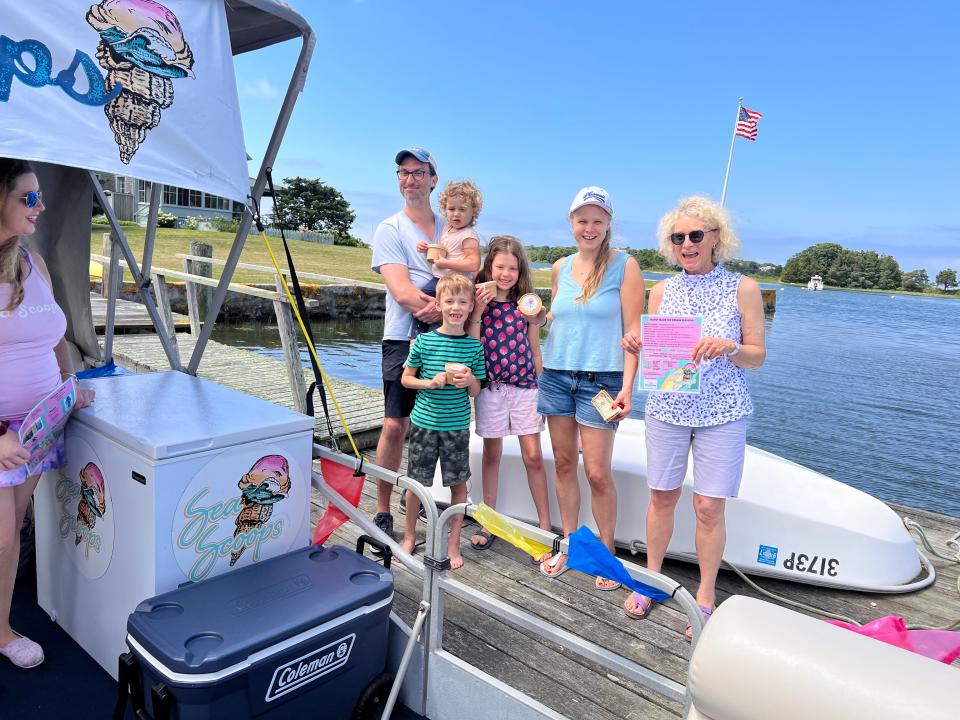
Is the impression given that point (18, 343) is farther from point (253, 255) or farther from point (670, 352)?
point (253, 255)

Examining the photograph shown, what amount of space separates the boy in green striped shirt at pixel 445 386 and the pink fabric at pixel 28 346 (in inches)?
A: 54.3

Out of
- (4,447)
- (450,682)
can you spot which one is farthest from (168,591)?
(450,682)

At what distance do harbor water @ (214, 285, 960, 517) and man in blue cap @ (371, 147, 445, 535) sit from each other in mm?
6913

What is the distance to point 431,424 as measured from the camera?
9.84 feet

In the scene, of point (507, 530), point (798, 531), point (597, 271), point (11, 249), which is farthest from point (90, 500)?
point (798, 531)

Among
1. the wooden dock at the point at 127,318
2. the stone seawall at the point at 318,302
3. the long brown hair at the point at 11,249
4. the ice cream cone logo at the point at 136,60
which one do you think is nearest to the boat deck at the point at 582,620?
the long brown hair at the point at 11,249

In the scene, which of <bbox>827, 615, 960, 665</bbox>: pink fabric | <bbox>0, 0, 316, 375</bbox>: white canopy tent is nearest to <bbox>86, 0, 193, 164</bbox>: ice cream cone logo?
<bbox>0, 0, 316, 375</bbox>: white canopy tent

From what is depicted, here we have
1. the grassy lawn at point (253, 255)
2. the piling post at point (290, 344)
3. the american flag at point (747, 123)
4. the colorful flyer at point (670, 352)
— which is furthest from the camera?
the grassy lawn at point (253, 255)

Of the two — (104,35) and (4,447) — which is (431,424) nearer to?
(4,447)

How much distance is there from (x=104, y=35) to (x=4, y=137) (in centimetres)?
49

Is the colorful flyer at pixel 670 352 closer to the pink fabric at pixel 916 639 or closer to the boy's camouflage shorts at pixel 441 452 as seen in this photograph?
the boy's camouflage shorts at pixel 441 452

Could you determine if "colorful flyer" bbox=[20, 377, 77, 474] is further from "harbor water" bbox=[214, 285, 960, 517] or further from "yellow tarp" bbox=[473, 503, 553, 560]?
"harbor water" bbox=[214, 285, 960, 517]

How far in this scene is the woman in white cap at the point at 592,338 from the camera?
289 cm

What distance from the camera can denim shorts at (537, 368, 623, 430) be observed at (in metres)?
2.93
